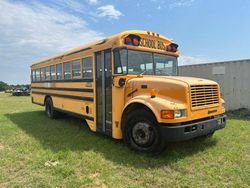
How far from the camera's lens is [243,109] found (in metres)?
10.0

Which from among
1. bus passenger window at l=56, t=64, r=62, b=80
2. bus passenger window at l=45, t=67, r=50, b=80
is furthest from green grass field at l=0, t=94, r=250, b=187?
bus passenger window at l=45, t=67, r=50, b=80

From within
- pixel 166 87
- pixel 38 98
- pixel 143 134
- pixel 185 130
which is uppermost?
pixel 166 87

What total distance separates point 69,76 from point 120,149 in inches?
132

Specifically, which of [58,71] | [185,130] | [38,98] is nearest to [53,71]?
[58,71]

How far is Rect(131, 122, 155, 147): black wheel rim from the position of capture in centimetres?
479

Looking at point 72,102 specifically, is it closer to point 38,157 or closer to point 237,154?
point 38,157

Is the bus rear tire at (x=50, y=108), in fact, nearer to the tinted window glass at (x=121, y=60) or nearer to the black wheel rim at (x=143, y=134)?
the tinted window glass at (x=121, y=60)

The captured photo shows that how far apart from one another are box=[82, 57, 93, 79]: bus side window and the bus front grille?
9.17ft

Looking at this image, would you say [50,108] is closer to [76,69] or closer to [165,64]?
[76,69]

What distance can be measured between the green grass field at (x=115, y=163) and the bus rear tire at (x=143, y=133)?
0.60 ft

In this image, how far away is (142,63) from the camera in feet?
18.3

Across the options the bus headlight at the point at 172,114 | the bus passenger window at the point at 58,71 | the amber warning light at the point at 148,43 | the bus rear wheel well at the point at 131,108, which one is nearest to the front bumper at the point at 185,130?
the bus headlight at the point at 172,114

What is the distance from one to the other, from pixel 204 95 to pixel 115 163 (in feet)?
7.26

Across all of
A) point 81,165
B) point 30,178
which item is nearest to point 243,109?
point 81,165
